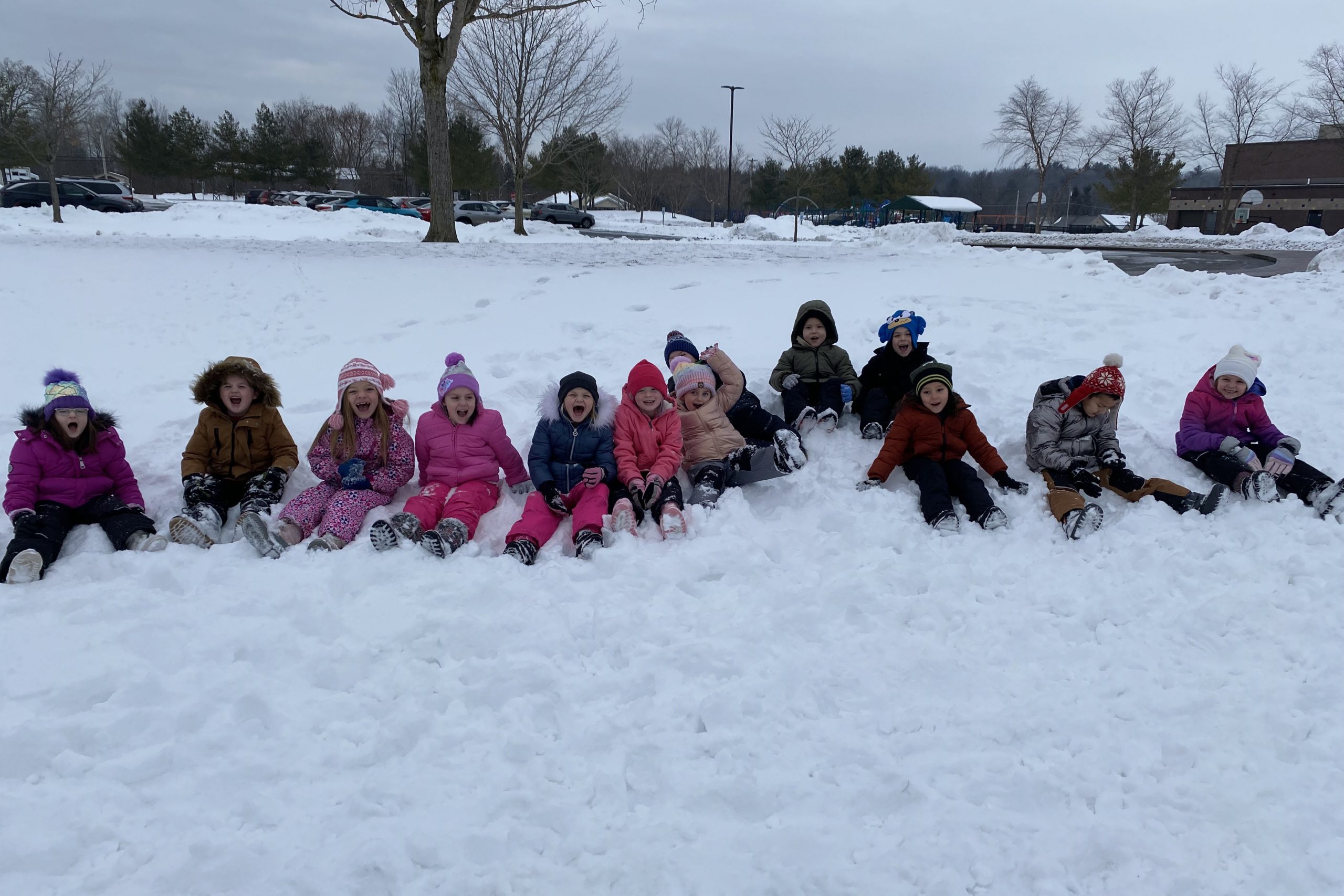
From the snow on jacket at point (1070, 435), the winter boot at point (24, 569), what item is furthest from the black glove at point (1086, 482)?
the winter boot at point (24, 569)

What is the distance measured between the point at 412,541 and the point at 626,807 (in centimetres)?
214

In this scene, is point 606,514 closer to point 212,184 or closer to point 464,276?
point 464,276

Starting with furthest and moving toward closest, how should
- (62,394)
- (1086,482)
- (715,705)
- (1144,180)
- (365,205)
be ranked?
(1144,180) < (365,205) < (1086,482) < (62,394) < (715,705)

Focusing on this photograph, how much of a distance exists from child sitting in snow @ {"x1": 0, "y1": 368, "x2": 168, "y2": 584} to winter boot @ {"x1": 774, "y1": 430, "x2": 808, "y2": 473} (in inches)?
143

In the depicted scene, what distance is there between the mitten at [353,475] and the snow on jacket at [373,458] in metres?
0.03

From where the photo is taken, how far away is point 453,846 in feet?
8.14

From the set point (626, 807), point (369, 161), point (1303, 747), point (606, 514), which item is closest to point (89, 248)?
point (606, 514)

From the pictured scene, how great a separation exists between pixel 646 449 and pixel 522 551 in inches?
46.0

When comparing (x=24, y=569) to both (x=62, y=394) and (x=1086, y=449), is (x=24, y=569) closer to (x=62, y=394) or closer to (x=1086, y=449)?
(x=62, y=394)

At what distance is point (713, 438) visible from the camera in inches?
204

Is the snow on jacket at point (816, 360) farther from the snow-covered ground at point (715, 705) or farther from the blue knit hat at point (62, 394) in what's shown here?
the blue knit hat at point (62, 394)

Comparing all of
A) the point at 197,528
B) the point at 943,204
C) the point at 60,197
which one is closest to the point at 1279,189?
the point at 943,204

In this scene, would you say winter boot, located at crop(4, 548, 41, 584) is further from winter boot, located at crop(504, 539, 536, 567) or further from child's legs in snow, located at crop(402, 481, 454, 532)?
winter boot, located at crop(504, 539, 536, 567)

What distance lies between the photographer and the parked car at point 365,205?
30.8m
